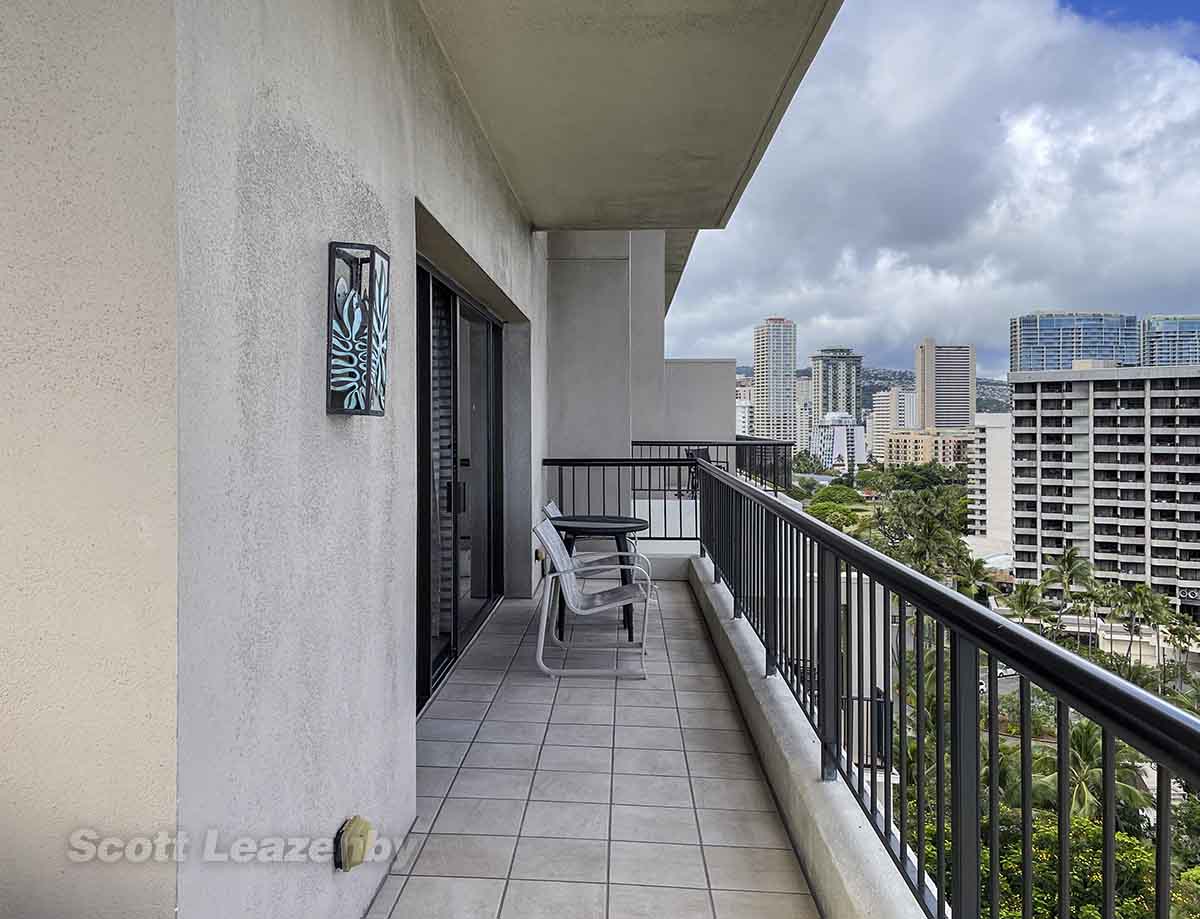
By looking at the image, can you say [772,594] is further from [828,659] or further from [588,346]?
[588,346]

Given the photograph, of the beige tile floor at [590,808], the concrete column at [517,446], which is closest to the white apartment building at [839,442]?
the concrete column at [517,446]

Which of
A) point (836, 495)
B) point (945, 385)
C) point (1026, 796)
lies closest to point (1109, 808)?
point (1026, 796)

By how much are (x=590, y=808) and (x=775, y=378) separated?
44184 millimetres

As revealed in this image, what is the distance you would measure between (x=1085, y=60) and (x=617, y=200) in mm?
64935

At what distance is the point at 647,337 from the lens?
469 inches

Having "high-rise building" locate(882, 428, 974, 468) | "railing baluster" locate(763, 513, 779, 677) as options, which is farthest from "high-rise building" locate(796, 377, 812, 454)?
"railing baluster" locate(763, 513, 779, 677)

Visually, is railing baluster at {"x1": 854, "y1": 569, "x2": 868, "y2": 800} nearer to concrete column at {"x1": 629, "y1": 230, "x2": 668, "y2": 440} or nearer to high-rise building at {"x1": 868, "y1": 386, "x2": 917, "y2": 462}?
concrete column at {"x1": 629, "y1": 230, "x2": 668, "y2": 440}

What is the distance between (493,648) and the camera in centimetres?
447

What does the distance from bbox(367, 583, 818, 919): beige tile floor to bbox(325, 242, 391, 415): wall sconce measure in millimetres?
1265

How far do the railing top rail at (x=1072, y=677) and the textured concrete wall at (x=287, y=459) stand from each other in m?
1.17

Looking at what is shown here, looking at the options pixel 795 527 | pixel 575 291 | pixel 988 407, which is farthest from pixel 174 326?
pixel 988 407

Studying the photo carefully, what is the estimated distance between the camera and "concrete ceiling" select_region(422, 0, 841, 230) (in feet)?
8.68

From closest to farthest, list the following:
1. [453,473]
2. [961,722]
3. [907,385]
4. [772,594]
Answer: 1. [961,722]
2. [772,594]
3. [453,473]
4. [907,385]

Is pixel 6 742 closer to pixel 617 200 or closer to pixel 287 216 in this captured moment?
pixel 287 216
